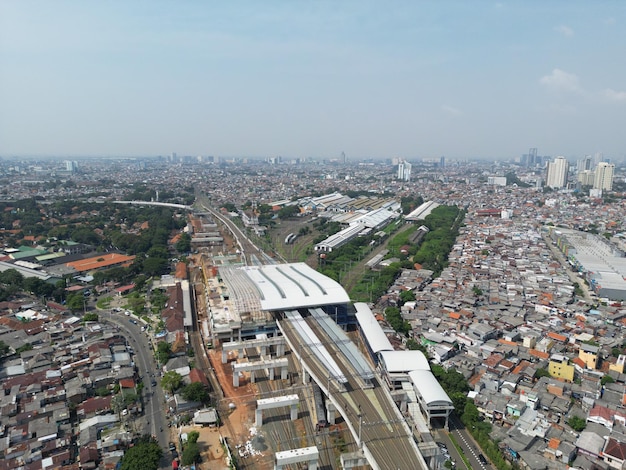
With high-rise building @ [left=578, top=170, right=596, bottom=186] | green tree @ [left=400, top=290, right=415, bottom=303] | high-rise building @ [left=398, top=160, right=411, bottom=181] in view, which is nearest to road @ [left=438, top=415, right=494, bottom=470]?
green tree @ [left=400, top=290, right=415, bottom=303]

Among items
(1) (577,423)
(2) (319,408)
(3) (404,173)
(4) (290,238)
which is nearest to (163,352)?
(2) (319,408)

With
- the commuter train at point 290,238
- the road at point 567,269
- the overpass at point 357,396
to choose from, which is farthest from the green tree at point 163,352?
the road at point 567,269

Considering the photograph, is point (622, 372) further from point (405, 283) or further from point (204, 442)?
point (204, 442)

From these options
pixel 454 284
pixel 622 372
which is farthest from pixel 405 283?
pixel 622 372

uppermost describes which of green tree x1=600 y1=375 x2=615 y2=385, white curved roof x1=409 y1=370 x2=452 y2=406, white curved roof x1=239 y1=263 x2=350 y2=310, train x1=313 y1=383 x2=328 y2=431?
white curved roof x1=239 y1=263 x2=350 y2=310

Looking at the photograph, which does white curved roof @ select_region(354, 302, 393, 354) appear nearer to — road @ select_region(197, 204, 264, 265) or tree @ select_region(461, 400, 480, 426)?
tree @ select_region(461, 400, 480, 426)

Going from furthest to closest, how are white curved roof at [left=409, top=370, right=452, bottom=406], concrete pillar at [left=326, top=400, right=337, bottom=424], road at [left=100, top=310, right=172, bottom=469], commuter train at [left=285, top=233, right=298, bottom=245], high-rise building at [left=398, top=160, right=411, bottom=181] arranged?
high-rise building at [left=398, top=160, right=411, bottom=181]
commuter train at [left=285, top=233, right=298, bottom=245]
concrete pillar at [left=326, top=400, right=337, bottom=424]
white curved roof at [left=409, top=370, right=452, bottom=406]
road at [left=100, top=310, right=172, bottom=469]

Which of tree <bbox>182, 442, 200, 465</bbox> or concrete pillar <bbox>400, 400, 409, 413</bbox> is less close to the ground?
concrete pillar <bbox>400, 400, 409, 413</bbox>
